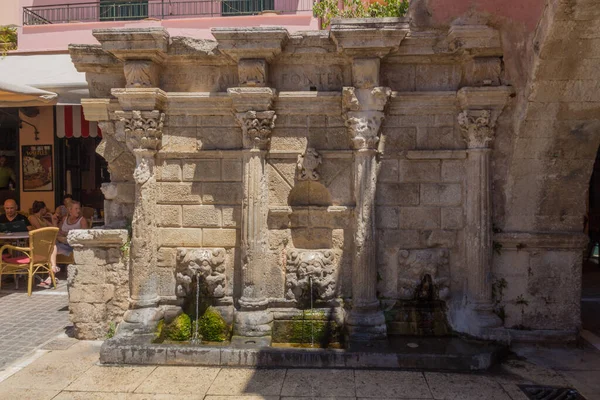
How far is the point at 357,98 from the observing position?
4992 millimetres

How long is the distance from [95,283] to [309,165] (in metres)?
2.76

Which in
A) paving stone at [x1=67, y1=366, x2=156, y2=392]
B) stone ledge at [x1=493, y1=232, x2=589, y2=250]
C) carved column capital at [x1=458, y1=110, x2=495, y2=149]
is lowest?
paving stone at [x1=67, y1=366, x2=156, y2=392]

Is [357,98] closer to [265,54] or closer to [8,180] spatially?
[265,54]

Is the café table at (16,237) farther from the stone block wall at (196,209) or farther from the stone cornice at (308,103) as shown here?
the stone cornice at (308,103)

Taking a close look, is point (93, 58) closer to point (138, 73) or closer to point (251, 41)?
point (138, 73)

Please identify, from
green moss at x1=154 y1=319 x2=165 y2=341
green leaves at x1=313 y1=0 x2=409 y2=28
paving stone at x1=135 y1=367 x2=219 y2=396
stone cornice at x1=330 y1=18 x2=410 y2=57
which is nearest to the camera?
paving stone at x1=135 y1=367 x2=219 y2=396

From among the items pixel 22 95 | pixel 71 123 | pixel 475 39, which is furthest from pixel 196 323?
pixel 71 123

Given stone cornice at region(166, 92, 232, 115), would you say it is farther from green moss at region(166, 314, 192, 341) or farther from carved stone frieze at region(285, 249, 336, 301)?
green moss at region(166, 314, 192, 341)

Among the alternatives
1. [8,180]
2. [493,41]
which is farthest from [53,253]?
[493,41]

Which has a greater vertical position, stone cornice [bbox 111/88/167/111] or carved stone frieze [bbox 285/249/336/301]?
stone cornice [bbox 111/88/167/111]

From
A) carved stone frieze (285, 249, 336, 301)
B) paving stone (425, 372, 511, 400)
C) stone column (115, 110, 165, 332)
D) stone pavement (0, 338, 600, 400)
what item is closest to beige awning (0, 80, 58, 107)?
stone column (115, 110, 165, 332)

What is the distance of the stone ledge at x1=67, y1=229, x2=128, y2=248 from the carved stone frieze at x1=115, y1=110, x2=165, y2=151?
0.97 meters

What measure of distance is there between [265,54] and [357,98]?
108 centimetres

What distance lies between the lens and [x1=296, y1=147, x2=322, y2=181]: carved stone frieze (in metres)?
5.16
